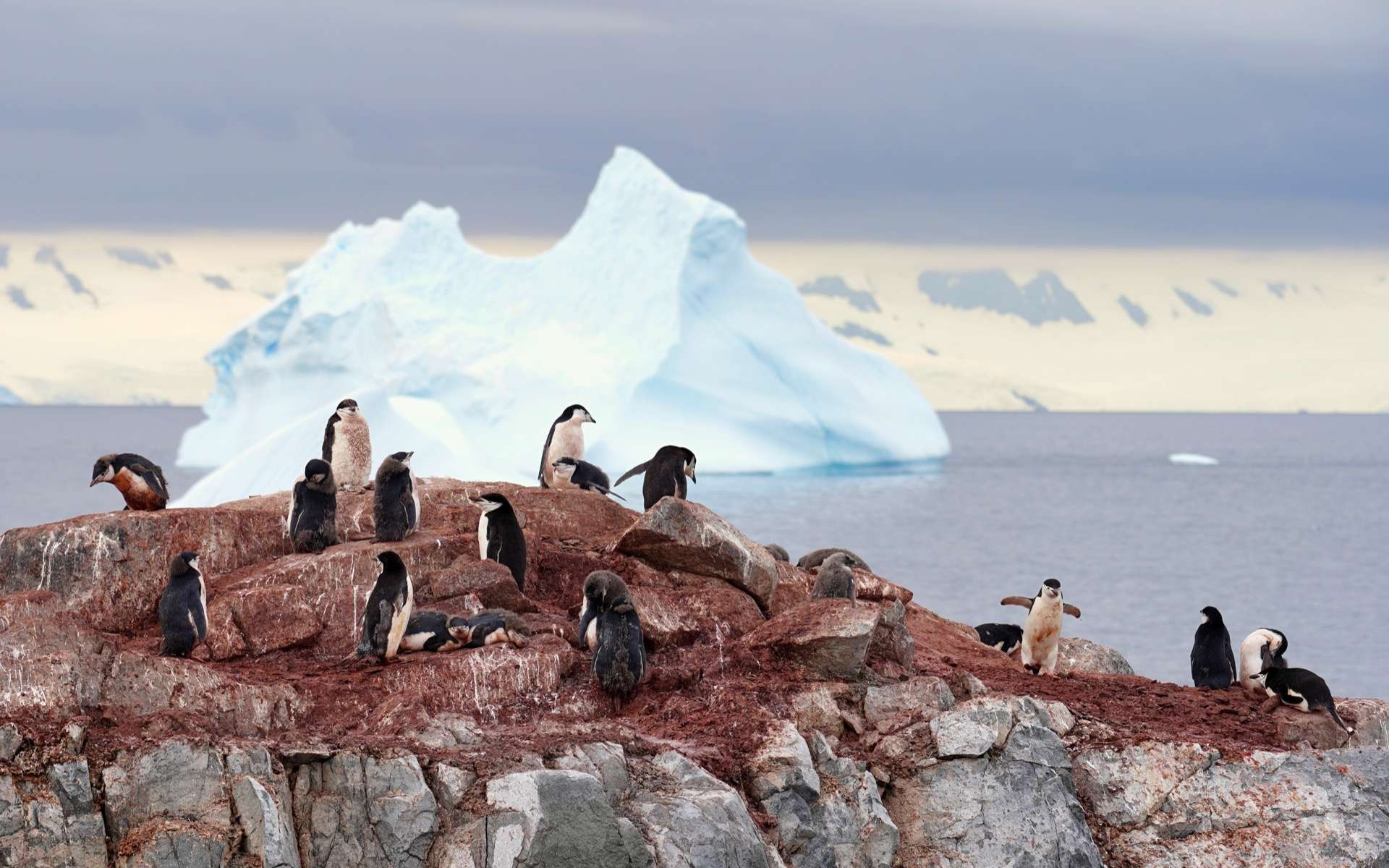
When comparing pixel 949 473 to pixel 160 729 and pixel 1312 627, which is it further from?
pixel 160 729

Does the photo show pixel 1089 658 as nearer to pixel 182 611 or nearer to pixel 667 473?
pixel 667 473

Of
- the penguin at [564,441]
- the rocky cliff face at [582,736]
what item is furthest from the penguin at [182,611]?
the penguin at [564,441]

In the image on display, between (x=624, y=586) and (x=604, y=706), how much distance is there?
959 mm

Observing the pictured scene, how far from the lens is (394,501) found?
564 inches

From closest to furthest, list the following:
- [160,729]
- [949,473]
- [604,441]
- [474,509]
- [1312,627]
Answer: [160,729] < [474,509] < [1312,627] < [604,441] < [949,473]

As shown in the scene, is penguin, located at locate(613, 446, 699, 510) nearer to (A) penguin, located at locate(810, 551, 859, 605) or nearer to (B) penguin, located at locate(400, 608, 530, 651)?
(A) penguin, located at locate(810, 551, 859, 605)

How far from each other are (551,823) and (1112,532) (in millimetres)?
61754

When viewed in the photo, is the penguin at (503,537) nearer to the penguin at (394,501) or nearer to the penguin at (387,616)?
the penguin at (394,501)

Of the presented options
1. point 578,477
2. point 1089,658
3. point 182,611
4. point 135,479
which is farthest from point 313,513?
point 1089,658

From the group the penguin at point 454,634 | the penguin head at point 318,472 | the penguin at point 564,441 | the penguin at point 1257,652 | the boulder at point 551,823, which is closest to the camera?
the boulder at point 551,823

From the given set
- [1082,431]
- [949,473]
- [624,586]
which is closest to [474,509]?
[624,586]

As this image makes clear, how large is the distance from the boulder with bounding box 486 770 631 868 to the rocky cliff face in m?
0.01

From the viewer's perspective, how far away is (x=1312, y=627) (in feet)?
145

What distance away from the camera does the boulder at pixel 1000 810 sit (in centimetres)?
1239
